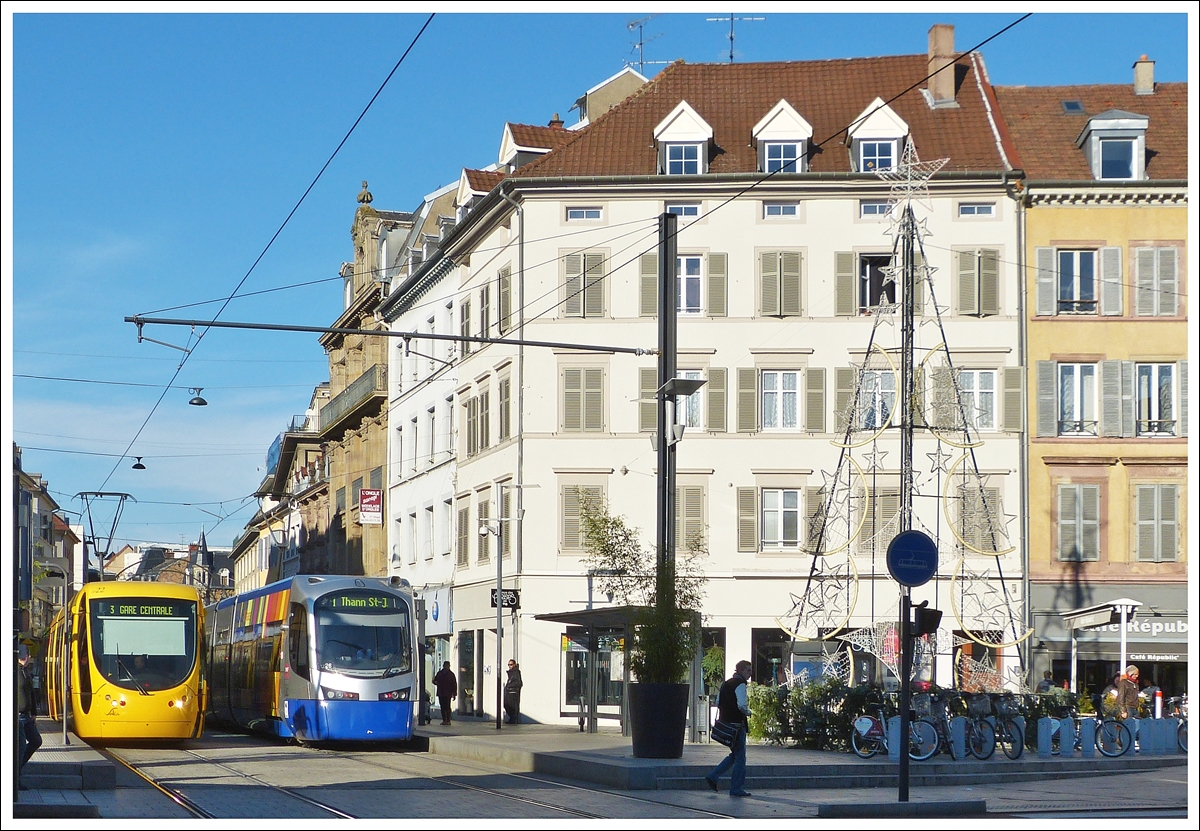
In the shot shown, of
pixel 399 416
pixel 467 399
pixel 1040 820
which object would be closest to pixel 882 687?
pixel 1040 820

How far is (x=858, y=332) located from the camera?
42.1 metres

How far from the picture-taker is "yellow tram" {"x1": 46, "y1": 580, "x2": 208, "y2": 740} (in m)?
29.1

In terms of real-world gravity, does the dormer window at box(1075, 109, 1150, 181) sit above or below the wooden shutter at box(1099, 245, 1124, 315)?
above

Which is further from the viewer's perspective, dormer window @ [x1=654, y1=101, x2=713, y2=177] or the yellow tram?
dormer window @ [x1=654, y1=101, x2=713, y2=177]

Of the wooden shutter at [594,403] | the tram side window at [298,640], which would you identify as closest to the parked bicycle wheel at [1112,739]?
the tram side window at [298,640]

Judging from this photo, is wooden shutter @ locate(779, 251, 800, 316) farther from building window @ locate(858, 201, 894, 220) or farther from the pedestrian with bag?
the pedestrian with bag

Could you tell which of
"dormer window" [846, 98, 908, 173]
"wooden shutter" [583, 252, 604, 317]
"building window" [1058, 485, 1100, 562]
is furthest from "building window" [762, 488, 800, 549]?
"dormer window" [846, 98, 908, 173]

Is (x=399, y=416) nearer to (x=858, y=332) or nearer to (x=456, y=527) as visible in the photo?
(x=456, y=527)

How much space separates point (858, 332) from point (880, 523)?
15.9 ft

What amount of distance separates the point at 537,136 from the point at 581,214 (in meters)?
5.37

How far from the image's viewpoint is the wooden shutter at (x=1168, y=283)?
41375 millimetres

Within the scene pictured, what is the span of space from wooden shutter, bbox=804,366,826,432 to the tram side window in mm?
16288

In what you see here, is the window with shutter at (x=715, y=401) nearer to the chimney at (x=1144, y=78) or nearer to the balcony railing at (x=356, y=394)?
the chimney at (x=1144, y=78)

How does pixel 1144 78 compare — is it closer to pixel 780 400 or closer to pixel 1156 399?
pixel 1156 399
